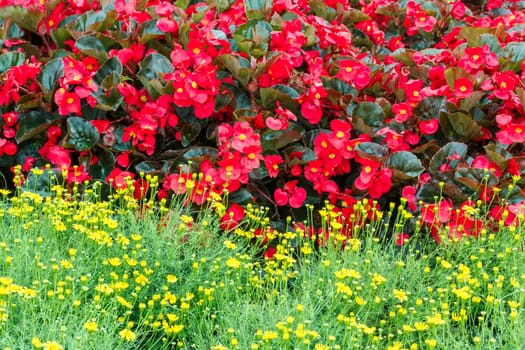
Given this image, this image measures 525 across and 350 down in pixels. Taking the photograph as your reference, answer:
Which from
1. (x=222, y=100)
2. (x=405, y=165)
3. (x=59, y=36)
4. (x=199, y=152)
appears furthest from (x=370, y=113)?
(x=59, y=36)

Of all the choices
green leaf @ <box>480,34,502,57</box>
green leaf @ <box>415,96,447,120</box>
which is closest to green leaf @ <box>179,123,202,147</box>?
green leaf @ <box>415,96,447,120</box>

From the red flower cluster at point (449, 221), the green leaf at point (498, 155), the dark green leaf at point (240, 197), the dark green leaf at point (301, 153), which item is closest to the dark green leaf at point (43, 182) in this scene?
the dark green leaf at point (240, 197)

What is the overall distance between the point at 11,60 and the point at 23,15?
230mm

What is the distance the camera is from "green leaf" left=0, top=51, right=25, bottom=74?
11.8ft

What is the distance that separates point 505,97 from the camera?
344cm

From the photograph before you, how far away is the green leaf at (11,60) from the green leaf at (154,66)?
0.56 m

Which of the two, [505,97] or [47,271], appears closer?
[47,271]

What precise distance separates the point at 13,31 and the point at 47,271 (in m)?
1.49

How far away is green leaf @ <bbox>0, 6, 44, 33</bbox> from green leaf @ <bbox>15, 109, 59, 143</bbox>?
44 cm

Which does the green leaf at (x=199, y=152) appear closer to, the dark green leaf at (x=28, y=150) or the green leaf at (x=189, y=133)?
the green leaf at (x=189, y=133)

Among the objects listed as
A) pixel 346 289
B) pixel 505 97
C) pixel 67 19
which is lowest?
pixel 346 289

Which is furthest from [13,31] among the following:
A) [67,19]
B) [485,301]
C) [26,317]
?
[485,301]

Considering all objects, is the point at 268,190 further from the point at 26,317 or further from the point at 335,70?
the point at 26,317

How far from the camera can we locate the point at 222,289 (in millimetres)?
2785
